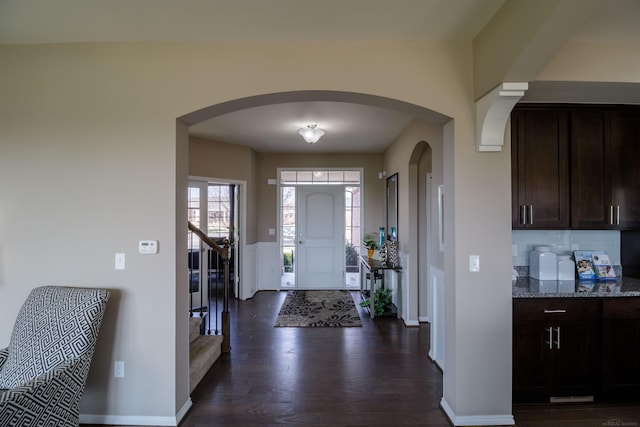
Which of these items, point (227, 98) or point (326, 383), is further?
point (326, 383)

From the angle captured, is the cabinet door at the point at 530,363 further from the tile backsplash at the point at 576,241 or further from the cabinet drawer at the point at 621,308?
the tile backsplash at the point at 576,241

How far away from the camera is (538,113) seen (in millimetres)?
2738

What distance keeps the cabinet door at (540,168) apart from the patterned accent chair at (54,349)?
3.28 metres

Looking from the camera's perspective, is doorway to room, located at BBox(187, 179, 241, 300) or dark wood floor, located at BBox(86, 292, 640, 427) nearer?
dark wood floor, located at BBox(86, 292, 640, 427)

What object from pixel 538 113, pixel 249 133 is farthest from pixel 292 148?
pixel 538 113

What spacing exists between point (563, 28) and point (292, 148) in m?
4.85

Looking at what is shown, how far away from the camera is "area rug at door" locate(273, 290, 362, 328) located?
14.9 ft

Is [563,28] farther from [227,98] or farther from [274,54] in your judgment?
[227,98]

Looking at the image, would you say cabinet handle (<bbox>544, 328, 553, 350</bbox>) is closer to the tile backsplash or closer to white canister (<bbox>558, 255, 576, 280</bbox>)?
white canister (<bbox>558, 255, 576, 280</bbox>)

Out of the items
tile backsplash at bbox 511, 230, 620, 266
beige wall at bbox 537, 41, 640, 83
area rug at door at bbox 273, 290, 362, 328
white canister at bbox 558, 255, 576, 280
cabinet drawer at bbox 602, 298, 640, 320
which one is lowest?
area rug at door at bbox 273, 290, 362, 328

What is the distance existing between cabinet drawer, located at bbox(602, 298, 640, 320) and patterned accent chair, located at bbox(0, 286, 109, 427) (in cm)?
365

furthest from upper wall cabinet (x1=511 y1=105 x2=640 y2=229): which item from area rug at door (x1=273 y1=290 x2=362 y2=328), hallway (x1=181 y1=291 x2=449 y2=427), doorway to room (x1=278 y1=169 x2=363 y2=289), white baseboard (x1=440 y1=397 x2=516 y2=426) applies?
doorway to room (x1=278 y1=169 x2=363 y2=289)

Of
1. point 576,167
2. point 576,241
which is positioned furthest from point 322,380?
point 576,167

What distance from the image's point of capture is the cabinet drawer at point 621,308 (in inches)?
98.9
